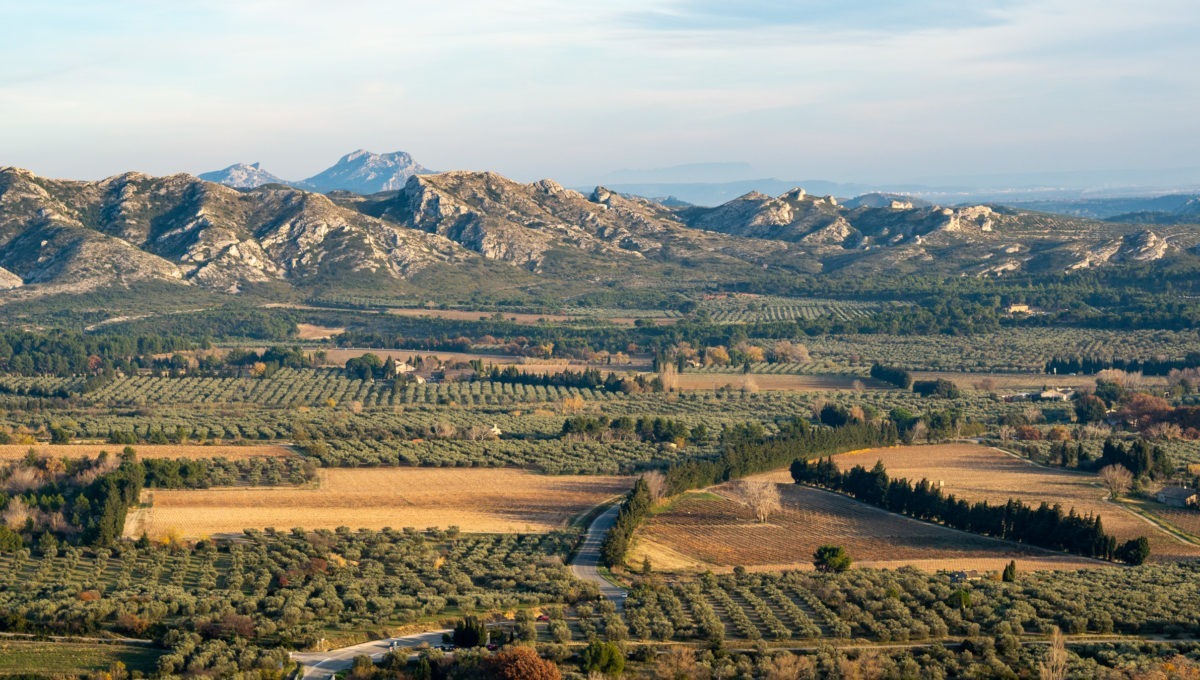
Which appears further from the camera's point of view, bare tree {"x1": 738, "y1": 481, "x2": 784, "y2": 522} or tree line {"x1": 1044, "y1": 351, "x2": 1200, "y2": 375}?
tree line {"x1": 1044, "y1": 351, "x2": 1200, "y2": 375}

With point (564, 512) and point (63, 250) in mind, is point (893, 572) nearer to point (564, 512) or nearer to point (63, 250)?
point (564, 512)

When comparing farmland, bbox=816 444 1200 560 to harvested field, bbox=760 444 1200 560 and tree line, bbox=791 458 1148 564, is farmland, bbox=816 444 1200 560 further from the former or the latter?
tree line, bbox=791 458 1148 564

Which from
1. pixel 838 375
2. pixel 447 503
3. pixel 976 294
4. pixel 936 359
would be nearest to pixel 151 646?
pixel 447 503

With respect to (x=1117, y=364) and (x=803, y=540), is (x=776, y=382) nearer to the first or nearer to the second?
(x=1117, y=364)

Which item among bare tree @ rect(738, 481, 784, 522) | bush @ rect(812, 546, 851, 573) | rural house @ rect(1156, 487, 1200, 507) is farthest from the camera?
rural house @ rect(1156, 487, 1200, 507)

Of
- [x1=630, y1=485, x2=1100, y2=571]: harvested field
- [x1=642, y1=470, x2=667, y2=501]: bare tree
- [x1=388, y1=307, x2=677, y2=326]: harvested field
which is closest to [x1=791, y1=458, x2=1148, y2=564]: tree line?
[x1=630, y1=485, x2=1100, y2=571]: harvested field

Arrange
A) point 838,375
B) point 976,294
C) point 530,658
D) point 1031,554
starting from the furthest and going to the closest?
point 976,294 < point 838,375 < point 1031,554 < point 530,658
